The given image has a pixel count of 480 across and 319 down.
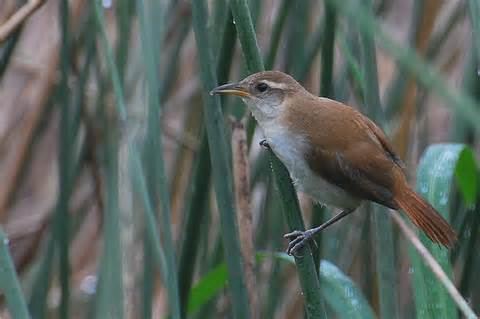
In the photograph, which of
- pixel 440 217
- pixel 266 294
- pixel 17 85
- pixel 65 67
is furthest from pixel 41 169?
pixel 440 217

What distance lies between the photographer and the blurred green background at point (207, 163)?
1263 mm

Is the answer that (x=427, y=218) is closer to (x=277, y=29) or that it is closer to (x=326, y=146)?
(x=326, y=146)

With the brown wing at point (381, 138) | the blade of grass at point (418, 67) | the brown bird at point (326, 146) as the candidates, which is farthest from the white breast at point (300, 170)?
the blade of grass at point (418, 67)

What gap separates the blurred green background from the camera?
1263 millimetres

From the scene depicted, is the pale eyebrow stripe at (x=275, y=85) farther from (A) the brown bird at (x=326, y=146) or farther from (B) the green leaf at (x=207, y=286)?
(B) the green leaf at (x=207, y=286)

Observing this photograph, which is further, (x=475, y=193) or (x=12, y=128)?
(x=12, y=128)

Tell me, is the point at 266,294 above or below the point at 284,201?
below

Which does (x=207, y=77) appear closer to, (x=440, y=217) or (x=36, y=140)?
(x=440, y=217)

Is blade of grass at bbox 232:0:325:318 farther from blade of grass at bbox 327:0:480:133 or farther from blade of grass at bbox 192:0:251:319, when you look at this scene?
blade of grass at bbox 327:0:480:133

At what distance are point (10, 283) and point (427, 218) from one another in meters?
0.71

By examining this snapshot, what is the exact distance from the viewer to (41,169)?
2779mm

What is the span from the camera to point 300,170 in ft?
5.05

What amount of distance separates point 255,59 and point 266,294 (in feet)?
3.73

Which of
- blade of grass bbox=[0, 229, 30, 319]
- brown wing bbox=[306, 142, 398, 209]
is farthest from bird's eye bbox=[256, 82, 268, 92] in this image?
blade of grass bbox=[0, 229, 30, 319]
